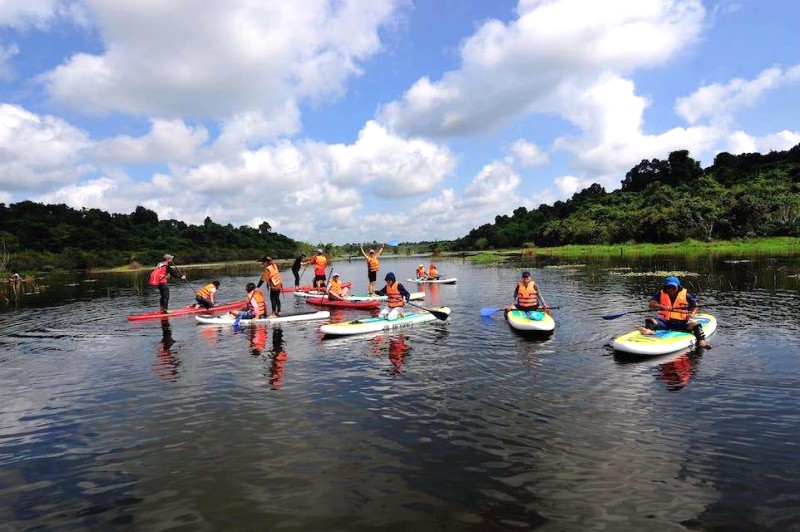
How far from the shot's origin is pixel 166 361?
1455cm

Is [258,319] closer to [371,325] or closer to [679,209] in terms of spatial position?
[371,325]

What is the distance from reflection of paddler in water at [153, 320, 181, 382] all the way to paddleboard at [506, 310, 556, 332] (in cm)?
1139

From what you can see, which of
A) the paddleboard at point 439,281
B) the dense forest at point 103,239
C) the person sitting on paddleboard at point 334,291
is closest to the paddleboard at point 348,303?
the person sitting on paddleboard at point 334,291

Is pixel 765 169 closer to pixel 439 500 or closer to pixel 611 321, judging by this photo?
pixel 611 321

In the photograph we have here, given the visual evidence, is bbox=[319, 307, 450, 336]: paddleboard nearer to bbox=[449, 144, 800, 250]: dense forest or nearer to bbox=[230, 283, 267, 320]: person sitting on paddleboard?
bbox=[230, 283, 267, 320]: person sitting on paddleboard

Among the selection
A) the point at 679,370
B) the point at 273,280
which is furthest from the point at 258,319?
the point at 679,370

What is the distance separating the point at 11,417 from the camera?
10094 mm

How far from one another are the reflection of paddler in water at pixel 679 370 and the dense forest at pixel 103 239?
102m

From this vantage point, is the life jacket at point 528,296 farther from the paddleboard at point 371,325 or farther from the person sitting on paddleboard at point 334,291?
the person sitting on paddleboard at point 334,291

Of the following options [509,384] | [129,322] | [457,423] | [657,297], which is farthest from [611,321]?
[129,322]

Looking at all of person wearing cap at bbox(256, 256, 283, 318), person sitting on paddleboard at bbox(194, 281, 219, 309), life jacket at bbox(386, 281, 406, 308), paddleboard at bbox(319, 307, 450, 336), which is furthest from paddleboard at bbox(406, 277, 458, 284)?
life jacket at bbox(386, 281, 406, 308)

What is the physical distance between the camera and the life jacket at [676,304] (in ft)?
47.2

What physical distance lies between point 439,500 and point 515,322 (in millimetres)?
11730

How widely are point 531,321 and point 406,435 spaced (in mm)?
9696
